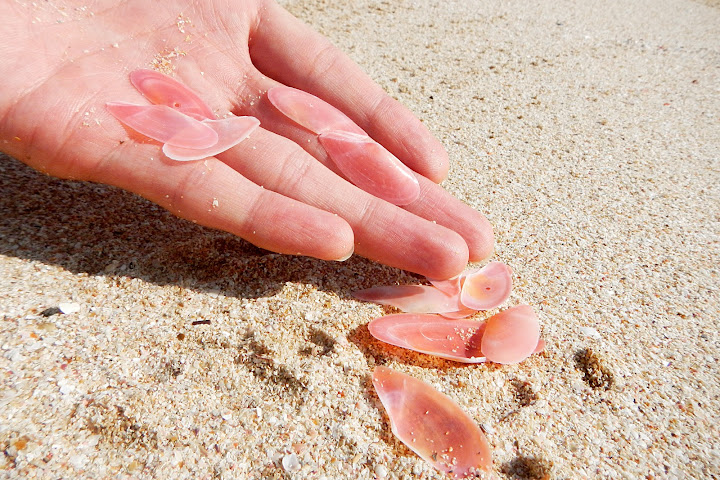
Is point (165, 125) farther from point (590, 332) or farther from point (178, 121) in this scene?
point (590, 332)

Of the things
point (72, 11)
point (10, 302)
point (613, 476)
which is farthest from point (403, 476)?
point (72, 11)

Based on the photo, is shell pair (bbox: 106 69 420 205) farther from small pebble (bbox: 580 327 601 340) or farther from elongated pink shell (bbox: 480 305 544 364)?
small pebble (bbox: 580 327 601 340)

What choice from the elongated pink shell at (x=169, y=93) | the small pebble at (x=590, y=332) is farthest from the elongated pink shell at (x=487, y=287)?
the elongated pink shell at (x=169, y=93)

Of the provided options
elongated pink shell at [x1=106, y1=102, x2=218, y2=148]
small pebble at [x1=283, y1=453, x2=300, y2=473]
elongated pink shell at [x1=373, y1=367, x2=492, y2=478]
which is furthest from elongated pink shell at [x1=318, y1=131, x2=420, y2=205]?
small pebble at [x1=283, y1=453, x2=300, y2=473]

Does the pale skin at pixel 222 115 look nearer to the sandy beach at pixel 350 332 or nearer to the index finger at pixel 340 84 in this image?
the index finger at pixel 340 84

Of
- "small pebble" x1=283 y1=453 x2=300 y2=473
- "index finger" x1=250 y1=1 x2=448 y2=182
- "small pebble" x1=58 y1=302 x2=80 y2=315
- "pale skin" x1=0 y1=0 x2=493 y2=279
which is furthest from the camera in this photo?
"index finger" x1=250 y1=1 x2=448 y2=182

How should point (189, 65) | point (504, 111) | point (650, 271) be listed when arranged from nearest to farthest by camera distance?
point (650, 271) → point (189, 65) → point (504, 111)

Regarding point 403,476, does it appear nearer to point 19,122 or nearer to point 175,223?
point 175,223

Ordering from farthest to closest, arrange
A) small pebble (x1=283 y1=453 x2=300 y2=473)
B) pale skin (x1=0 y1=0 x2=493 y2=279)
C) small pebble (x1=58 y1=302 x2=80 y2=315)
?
pale skin (x1=0 y1=0 x2=493 y2=279), small pebble (x1=58 y1=302 x2=80 y2=315), small pebble (x1=283 y1=453 x2=300 y2=473)
